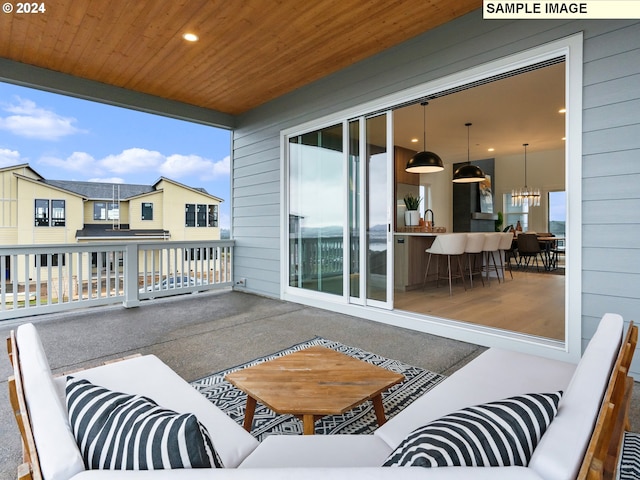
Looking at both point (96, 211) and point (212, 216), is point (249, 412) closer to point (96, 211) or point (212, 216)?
point (96, 211)

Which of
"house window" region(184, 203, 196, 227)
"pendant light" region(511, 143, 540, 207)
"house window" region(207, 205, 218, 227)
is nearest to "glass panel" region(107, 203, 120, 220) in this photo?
"house window" region(184, 203, 196, 227)

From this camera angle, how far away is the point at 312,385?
1638 millimetres

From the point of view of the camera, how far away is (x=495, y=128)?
266 inches

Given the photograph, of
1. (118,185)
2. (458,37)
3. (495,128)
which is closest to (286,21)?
(458,37)

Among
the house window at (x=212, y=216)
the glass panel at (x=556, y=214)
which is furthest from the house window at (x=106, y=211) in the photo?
the glass panel at (x=556, y=214)

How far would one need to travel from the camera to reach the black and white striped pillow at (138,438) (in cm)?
64

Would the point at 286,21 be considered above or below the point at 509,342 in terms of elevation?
above

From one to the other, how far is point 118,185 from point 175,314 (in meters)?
2.05

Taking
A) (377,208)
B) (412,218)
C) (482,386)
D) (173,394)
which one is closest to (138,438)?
(173,394)

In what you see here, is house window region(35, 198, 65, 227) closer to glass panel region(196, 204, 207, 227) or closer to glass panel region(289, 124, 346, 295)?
glass panel region(196, 204, 207, 227)

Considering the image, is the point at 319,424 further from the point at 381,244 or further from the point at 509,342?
the point at 381,244

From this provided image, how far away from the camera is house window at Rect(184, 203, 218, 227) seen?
18.5 feet

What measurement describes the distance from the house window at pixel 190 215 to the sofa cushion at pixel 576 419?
539cm

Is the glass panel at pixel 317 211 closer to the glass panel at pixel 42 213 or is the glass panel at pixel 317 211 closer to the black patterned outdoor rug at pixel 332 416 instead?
the black patterned outdoor rug at pixel 332 416
